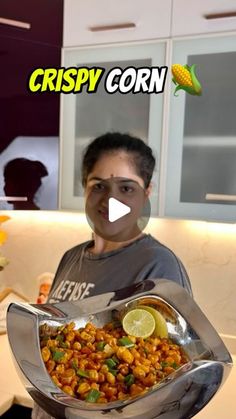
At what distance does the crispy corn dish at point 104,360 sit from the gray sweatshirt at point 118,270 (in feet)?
0.68

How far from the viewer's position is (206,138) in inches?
45.9

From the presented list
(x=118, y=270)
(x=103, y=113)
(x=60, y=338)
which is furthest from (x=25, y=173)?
(x=60, y=338)

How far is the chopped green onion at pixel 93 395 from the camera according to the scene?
0.41 meters

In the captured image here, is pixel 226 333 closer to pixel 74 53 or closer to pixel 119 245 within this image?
pixel 119 245

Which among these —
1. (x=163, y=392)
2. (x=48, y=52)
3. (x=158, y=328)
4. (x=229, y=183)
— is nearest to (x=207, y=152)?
(x=229, y=183)

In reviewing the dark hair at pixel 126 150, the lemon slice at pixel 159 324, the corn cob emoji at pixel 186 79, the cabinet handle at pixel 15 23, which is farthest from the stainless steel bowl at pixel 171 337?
the cabinet handle at pixel 15 23

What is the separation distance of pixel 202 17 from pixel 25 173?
27.7 inches

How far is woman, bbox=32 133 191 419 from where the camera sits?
738mm

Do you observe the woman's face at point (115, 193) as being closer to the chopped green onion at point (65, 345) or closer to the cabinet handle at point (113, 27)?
the chopped green onion at point (65, 345)

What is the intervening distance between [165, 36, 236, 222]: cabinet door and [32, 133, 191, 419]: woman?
295 millimetres

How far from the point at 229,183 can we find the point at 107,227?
0.49 m

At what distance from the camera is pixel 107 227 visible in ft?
2.60

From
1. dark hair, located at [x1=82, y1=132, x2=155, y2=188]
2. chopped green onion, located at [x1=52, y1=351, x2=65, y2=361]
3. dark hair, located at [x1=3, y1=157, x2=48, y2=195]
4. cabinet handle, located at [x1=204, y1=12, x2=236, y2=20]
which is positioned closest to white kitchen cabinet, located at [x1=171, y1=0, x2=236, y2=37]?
cabinet handle, located at [x1=204, y1=12, x2=236, y2=20]

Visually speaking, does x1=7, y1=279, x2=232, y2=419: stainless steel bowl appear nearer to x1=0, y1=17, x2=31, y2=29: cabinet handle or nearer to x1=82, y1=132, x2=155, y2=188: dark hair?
x1=82, y1=132, x2=155, y2=188: dark hair
